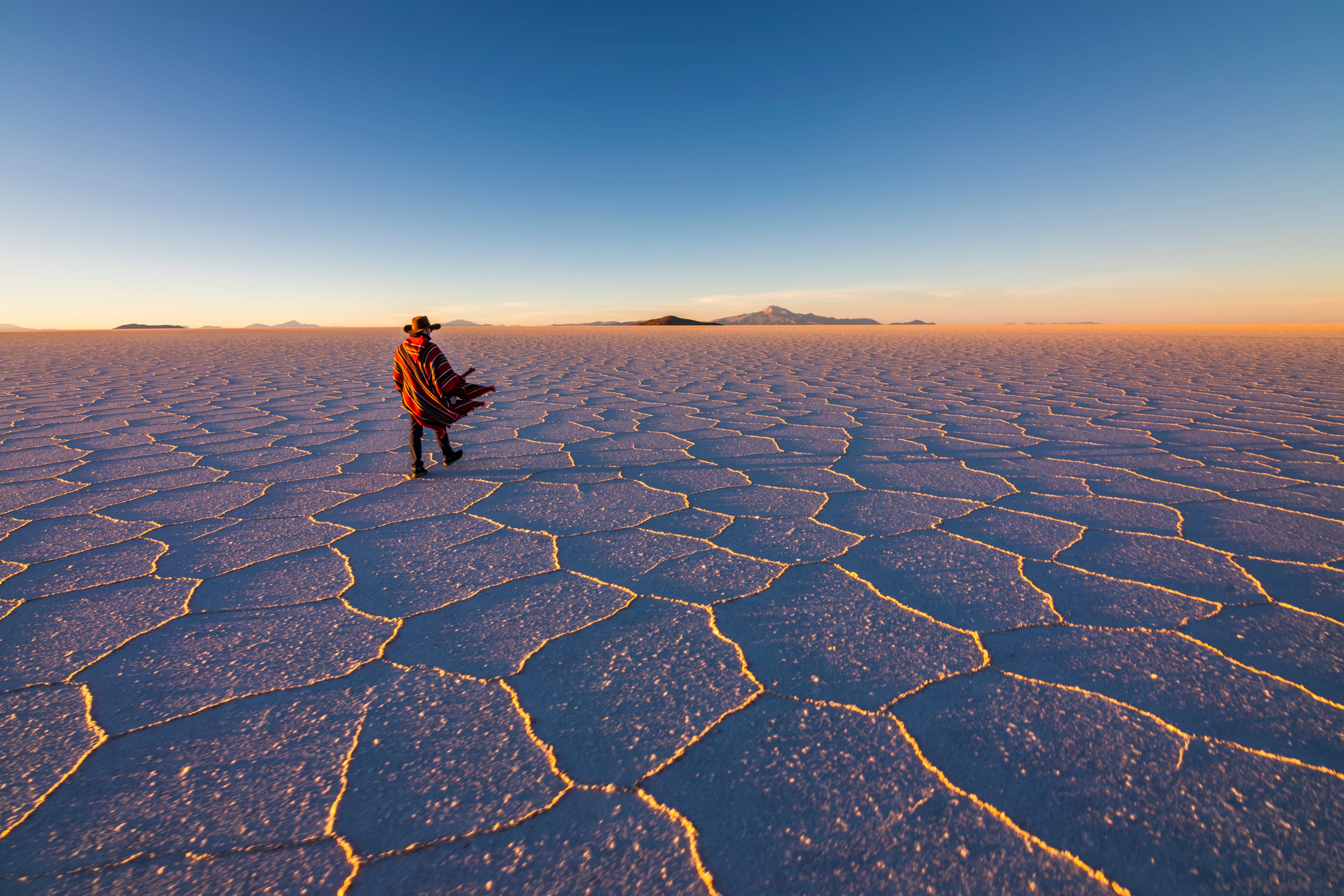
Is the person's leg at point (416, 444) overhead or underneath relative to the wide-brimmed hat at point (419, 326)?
underneath

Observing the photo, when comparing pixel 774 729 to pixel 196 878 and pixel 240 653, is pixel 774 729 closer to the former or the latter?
pixel 196 878

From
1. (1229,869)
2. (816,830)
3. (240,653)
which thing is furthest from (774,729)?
(240,653)

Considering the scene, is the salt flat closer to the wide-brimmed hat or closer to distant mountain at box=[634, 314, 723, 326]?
the wide-brimmed hat

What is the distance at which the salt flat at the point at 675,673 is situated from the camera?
865 mm

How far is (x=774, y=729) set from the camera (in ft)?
3.60

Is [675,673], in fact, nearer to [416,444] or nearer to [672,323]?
[416,444]

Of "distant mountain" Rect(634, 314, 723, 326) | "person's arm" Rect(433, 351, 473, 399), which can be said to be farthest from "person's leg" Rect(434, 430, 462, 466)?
"distant mountain" Rect(634, 314, 723, 326)

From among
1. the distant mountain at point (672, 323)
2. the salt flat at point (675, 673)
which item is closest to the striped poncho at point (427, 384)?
the salt flat at point (675, 673)

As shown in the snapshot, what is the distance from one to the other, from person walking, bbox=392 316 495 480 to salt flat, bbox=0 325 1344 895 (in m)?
0.29

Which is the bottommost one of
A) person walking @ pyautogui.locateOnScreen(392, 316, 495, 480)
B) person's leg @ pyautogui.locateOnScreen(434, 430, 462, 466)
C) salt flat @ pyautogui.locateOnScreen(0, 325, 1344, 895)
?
salt flat @ pyautogui.locateOnScreen(0, 325, 1344, 895)

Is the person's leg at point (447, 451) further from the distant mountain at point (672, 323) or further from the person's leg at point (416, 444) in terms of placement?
the distant mountain at point (672, 323)

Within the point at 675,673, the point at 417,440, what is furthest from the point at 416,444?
the point at 675,673

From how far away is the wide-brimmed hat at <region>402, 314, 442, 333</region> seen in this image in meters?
→ 2.58

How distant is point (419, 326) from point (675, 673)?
2.00 m
